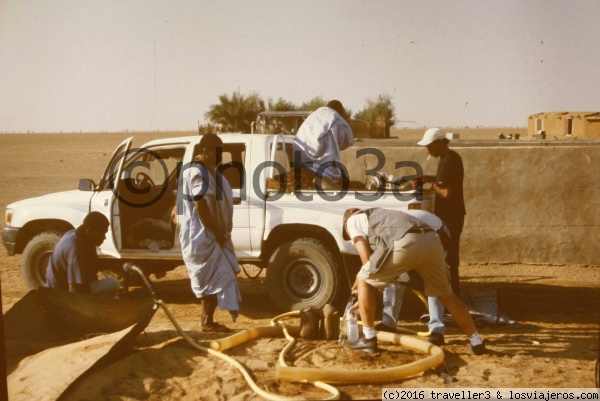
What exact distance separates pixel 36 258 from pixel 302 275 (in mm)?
3154

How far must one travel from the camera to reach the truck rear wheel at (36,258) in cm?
852

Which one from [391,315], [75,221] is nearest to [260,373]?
[391,315]

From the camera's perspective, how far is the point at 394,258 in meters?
6.02

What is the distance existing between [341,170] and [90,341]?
3358 millimetres

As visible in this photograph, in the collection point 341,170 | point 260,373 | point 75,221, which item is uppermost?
point 341,170

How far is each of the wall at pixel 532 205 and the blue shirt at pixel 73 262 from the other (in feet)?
19.3

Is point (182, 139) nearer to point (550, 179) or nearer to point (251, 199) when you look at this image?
point (251, 199)

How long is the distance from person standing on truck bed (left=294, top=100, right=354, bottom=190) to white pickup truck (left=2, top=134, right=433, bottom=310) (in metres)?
0.24

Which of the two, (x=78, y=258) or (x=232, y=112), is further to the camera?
(x=232, y=112)

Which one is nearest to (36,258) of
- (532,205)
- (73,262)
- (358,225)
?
(73,262)

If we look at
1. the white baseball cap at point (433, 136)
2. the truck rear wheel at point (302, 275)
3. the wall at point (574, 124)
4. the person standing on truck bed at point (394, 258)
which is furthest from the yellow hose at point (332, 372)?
the wall at point (574, 124)

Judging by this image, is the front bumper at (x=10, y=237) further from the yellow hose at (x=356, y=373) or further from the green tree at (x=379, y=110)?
the green tree at (x=379, y=110)

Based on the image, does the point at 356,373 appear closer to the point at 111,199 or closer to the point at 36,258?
the point at 111,199

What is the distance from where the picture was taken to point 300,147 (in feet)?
27.5
